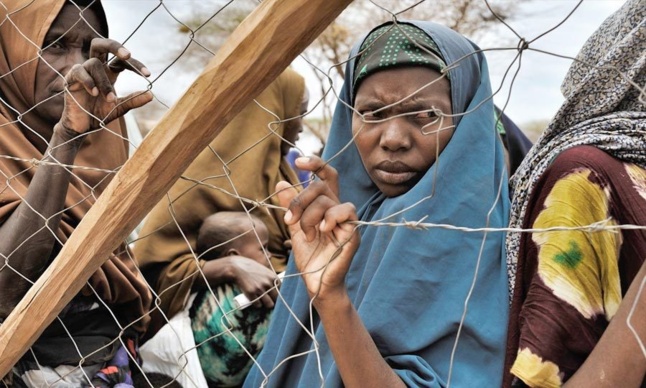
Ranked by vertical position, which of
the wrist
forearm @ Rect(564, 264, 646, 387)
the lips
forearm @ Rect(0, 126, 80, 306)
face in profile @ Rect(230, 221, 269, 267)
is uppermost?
the lips

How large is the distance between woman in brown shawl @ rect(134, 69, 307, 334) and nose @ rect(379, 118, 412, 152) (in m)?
0.74

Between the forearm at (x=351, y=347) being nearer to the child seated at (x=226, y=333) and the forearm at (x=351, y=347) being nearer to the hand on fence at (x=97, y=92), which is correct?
the hand on fence at (x=97, y=92)

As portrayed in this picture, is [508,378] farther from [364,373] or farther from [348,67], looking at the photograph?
[348,67]

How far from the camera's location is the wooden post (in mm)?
1342

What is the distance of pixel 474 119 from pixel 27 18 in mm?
1275

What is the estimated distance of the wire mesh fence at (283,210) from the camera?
1465 mm

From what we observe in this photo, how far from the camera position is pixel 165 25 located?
18.9 ft

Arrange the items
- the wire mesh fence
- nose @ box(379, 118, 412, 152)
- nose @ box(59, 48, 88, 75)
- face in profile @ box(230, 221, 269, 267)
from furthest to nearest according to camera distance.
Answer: face in profile @ box(230, 221, 269, 267)
nose @ box(59, 48, 88, 75)
nose @ box(379, 118, 412, 152)
the wire mesh fence

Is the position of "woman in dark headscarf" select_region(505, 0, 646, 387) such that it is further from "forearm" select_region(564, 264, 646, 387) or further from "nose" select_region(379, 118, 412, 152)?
"nose" select_region(379, 118, 412, 152)

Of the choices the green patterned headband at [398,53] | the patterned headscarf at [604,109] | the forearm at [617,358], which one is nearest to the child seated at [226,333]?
the green patterned headband at [398,53]

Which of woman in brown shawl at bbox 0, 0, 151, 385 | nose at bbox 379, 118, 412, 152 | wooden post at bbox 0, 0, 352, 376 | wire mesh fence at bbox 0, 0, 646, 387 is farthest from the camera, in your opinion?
woman in brown shawl at bbox 0, 0, 151, 385

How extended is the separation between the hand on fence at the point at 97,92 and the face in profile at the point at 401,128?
0.49 metres

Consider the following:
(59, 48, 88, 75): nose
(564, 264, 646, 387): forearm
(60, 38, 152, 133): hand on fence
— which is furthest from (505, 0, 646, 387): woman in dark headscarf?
(59, 48, 88, 75): nose

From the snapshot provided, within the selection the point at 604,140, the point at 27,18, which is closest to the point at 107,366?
the point at 27,18
